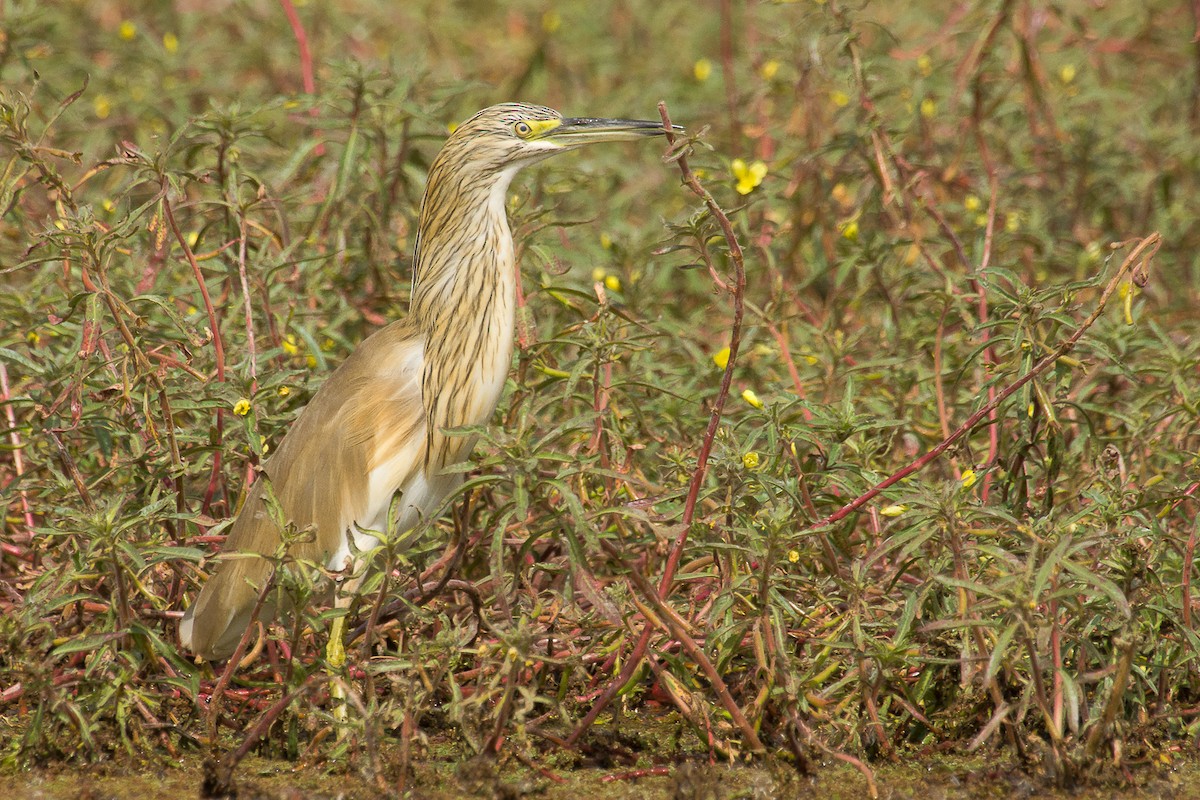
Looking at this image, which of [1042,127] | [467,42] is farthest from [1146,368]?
[467,42]

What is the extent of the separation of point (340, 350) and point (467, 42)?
114 inches

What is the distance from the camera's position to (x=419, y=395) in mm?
3078

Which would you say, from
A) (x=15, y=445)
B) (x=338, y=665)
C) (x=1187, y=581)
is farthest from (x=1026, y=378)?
(x=15, y=445)

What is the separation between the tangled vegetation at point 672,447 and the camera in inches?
104

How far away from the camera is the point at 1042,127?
4992 millimetres

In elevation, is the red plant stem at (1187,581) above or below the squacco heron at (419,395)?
below

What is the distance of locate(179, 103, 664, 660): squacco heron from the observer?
3.03 m

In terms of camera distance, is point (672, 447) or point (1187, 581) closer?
point (1187, 581)

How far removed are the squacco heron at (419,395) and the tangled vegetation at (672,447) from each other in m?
0.10

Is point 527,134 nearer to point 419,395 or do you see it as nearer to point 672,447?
point 419,395

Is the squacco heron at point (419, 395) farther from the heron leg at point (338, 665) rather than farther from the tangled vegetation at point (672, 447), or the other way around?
the heron leg at point (338, 665)

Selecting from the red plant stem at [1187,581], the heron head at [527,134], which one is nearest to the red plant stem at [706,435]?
the heron head at [527,134]

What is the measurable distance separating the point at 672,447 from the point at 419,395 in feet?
1.99

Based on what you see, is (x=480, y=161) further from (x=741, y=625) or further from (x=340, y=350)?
(x=741, y=625)
